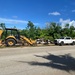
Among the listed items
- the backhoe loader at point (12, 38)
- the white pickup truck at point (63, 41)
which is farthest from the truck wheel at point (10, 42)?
the white pickup truck at point (63, 41)

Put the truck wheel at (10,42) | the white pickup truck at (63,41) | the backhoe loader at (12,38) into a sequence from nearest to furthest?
the truck wheel at (10,42), the backhoe loader at (12,38), the white pickup truck at (63,41)

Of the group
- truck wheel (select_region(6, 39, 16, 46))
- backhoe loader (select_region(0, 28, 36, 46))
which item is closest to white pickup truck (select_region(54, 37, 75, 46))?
backhoe loader (select_region(0, 28, 36, 46))

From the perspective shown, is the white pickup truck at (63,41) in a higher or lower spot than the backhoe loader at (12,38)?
lower

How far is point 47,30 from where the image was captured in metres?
55.8

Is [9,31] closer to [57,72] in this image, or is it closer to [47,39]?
[47,39]

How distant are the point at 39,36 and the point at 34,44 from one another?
17610 mm

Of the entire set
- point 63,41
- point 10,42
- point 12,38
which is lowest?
point 63,41

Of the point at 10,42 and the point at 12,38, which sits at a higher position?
the point at 12,38

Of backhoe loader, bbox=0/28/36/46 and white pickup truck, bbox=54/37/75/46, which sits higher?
backhoe loader, bbox=0/28/36/46

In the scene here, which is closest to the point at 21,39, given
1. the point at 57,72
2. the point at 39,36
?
the point at 39,36

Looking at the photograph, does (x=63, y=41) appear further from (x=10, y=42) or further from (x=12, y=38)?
(x=10, y=42)

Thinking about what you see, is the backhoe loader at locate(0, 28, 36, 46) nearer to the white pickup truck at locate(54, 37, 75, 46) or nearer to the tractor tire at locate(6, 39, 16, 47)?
the tractor tire at locate(6, 39, 16, 47)

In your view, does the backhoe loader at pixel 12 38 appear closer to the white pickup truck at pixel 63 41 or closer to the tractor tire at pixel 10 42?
the tractor tire at pixel 10 42

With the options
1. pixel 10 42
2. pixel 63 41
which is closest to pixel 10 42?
pixel 10 42
